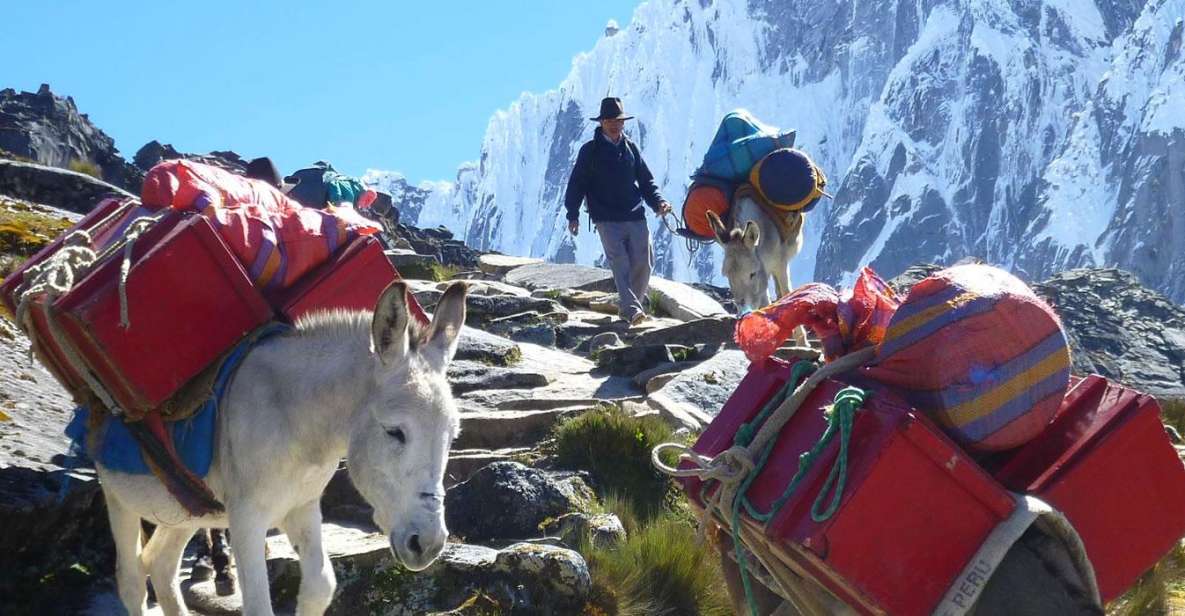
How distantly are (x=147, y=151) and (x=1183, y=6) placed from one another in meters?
181

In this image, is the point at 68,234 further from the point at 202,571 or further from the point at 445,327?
the point at 445,327

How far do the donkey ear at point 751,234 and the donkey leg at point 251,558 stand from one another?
7.80 metres

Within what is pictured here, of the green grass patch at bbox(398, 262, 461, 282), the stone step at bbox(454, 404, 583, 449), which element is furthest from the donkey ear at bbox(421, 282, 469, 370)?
the green grass patch at bbox(398, 262, 461, 282)

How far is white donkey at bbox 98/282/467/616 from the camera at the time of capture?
4562 millimetres

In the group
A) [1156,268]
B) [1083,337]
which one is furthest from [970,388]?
[1156,268]

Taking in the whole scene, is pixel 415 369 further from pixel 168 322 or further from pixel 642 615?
pixel 642 615

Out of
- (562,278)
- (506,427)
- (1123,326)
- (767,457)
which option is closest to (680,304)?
(562,278)

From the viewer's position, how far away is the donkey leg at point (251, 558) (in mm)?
4844

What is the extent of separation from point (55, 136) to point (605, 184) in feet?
47.8

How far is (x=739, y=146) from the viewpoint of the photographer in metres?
12.4

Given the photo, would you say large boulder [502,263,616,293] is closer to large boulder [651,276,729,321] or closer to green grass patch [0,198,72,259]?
large boulder [651,276,729,321]

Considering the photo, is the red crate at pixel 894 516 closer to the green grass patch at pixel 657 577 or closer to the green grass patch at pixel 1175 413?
the green grass patch at pixel 657 577

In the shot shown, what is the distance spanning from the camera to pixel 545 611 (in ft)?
18.9

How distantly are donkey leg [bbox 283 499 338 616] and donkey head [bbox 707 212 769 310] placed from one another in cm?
737
